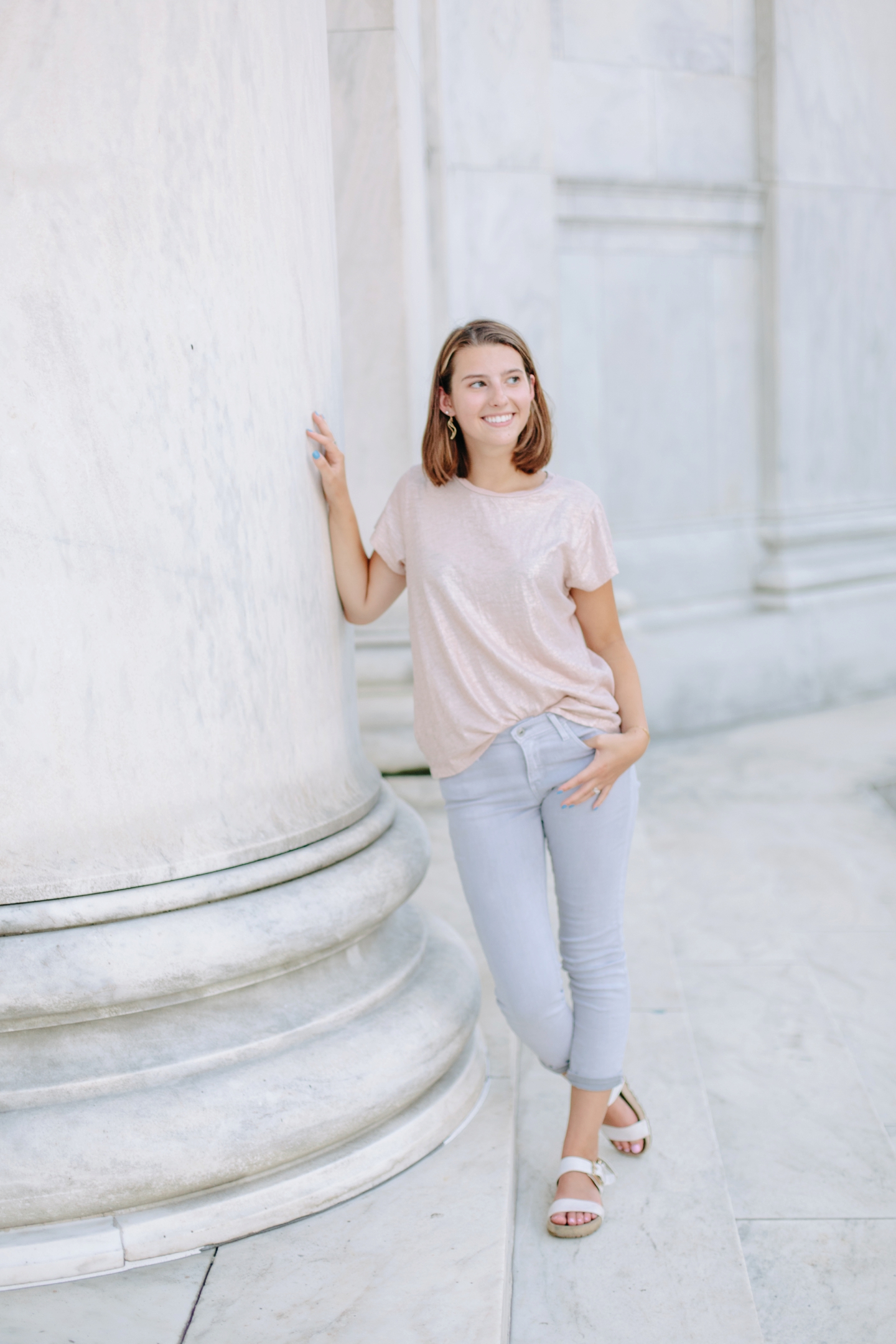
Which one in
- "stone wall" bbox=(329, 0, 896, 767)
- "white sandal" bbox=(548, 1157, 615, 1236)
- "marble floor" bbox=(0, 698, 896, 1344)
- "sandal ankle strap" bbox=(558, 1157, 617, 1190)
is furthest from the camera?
"stone wall" bbox=(329, 0, 896, 767)

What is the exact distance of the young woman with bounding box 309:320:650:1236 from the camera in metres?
2.62

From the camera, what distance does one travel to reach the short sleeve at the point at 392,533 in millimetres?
2771

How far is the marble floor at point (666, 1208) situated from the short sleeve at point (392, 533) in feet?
4.29

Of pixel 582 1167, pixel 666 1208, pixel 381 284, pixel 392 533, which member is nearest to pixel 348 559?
pixel 392 533

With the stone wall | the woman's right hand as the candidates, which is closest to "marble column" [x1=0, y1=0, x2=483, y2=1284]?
the woman's right hand

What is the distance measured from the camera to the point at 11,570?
7.54ft

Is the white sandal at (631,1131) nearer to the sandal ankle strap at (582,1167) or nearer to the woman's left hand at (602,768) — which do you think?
the sandal ankle strap at (582,1167)

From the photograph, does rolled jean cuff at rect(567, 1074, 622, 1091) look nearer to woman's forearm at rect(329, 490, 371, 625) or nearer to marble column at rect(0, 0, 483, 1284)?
marble column at rect(0, 0, 483, 1284)

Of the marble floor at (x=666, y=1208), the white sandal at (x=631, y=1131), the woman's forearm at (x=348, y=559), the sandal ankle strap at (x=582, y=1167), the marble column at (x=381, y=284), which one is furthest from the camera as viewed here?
the marble column at (x=381, y=284)

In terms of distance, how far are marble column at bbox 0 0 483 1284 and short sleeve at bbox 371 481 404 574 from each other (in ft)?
0.56

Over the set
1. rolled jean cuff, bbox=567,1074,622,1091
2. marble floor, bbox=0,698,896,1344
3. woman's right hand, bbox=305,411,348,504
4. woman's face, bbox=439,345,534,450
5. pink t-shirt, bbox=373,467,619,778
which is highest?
woman's face, bbox=439,345,534,450

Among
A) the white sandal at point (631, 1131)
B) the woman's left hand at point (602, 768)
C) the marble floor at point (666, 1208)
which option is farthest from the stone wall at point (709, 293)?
the white sandal at point (631, 1131)

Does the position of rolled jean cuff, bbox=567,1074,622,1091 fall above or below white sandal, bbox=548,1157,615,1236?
above

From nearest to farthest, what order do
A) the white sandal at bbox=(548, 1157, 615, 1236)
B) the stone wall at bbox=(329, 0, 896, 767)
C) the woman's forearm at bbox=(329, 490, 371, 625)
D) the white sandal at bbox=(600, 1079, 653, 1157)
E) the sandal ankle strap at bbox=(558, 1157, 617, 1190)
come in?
the white sandal at bbox=(548, 1157, 615, 1236) → the sandal ankle strap at bbox=(558, 1157, 617, 1190) → the woman's forearm at bbox=(329, 490, 371, 625) → the white sandal at bbox=(600, 1079, 653, 1157) → the stone wall at bbox=(329, 0, 896, 767)
